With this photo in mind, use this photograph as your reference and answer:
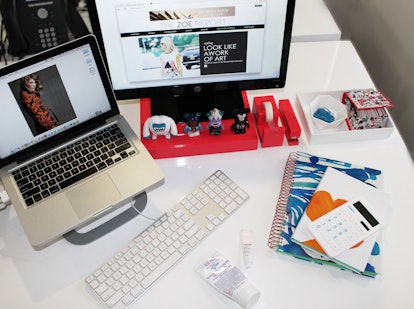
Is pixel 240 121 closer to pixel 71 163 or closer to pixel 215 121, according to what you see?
pixel 215 121

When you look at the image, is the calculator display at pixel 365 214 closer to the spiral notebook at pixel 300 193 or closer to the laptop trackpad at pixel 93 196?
the spiral notebook at pixel 300 193

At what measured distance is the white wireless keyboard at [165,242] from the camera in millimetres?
933

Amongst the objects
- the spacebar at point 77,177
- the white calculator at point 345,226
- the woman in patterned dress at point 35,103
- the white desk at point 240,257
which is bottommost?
the white desk at point 240,257

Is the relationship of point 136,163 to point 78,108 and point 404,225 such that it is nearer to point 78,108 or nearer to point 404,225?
point 78,108

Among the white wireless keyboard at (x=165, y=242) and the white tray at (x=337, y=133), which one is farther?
the white tray at (x=337, y=133)

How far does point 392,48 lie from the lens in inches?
66.6

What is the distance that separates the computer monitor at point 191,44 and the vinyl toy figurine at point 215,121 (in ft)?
0.26

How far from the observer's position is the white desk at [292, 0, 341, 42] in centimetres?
155

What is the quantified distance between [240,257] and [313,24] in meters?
1.02

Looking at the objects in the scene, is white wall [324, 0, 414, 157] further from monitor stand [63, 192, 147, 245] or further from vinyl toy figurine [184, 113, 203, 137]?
monitor stand [63, 192, 147, 245]

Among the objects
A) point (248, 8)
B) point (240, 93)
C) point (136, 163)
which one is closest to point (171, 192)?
point (136, 163)

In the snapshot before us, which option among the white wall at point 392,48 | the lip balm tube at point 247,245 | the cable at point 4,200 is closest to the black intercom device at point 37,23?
the cable at point 4,200

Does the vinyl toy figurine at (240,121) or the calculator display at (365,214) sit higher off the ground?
the vinyl toy figurine at (240,121)

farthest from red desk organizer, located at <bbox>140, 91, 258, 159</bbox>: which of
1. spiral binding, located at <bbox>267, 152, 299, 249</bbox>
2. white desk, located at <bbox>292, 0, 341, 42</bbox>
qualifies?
white desk, located at <bbox>292, 0, 341, 42</bbox>
